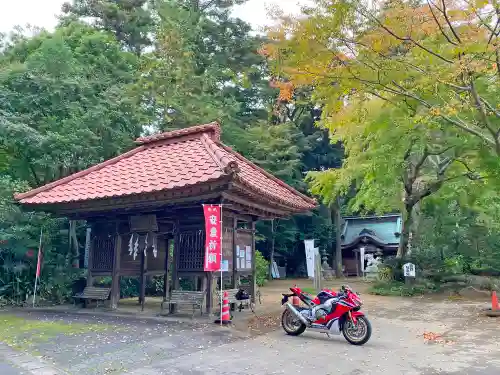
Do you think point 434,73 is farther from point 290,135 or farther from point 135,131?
point 290,135

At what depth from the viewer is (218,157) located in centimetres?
1044

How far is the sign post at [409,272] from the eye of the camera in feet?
60.4

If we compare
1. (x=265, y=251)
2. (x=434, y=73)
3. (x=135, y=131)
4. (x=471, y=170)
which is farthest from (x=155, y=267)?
(x=265, y=251)

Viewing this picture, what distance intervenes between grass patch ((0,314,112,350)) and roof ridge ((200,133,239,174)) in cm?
442

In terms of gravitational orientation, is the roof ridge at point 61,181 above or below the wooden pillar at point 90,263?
above

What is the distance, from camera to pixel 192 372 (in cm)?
605

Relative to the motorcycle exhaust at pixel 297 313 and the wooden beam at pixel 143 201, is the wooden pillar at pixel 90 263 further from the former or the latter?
the motorcycle exhaust at pixel 297 313

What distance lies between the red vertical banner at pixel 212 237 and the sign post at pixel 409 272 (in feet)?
38.5

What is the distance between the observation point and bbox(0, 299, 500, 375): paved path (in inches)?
248

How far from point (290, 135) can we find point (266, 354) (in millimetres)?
19390

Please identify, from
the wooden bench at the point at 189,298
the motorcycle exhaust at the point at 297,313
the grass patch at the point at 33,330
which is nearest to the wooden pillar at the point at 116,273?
the grass patch at the point at 33,330

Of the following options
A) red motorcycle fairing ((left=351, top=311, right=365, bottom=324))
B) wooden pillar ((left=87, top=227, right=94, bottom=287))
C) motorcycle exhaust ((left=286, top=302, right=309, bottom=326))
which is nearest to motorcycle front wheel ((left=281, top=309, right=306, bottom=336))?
motorcycle exhaust ((left=286, top=302, right=309, bottom=326))

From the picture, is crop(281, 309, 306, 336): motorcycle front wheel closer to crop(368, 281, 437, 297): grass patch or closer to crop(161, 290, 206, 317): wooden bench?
crop(161, 290, 206, 317): wooden bench

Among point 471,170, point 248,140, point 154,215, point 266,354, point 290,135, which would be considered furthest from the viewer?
point 290,135
